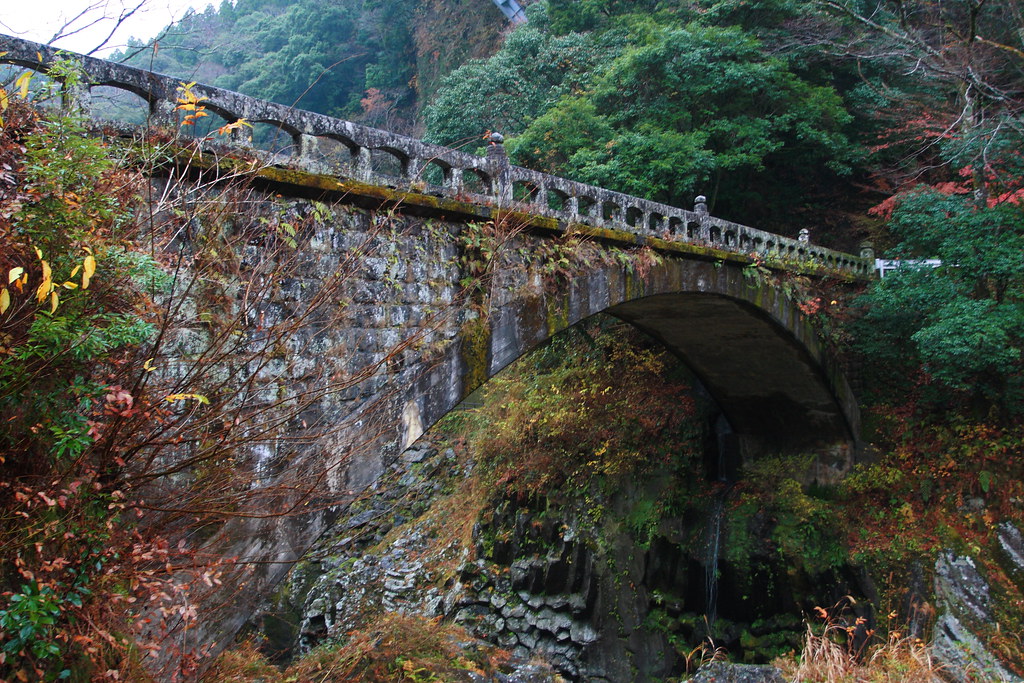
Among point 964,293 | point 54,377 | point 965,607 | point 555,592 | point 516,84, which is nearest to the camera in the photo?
point 54,377

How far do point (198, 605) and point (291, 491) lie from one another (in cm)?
79

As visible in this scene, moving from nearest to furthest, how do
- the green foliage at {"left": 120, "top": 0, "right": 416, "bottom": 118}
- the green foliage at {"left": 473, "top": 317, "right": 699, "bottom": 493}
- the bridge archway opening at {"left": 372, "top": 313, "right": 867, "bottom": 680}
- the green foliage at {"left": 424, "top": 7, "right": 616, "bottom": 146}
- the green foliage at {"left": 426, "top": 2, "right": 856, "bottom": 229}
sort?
the bridge archway opening at {"left": 372, "top": 313, "right": 867, "bottom": 680}, the green foliage at {"left": 473, "top": 317, "right": 699, "bottom": 493}, the green foliage at {"left": 426, "top": 2, "right": 856, "bottom": 229}, the green foliage at {"left": 424, "top": 7, "right": 616, "bottom": 146}, the green foliage at {"left": 120, "top": 0, "right": 416, "bottom": 118}

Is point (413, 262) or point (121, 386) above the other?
point (413, 262)

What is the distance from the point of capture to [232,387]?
3.66 meters

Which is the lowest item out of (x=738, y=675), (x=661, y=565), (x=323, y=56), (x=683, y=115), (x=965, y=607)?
(x=661, y=565)

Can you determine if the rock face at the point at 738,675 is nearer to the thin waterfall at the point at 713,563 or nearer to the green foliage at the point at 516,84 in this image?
the thin waterfall at the point at 713,563

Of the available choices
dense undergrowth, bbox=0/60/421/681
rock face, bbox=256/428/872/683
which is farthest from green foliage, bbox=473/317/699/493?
dense undergrowth, bbox=0/60/421/681

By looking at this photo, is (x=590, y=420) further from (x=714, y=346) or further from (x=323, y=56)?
(x=323, y=56)

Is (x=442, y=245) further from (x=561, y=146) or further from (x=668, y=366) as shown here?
(x=561, y=146)

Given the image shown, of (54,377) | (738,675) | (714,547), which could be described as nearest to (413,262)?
(54,377)

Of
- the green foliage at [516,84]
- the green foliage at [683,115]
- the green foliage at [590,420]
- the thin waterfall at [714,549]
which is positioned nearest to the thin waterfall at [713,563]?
the thin waterfall at [714,549]

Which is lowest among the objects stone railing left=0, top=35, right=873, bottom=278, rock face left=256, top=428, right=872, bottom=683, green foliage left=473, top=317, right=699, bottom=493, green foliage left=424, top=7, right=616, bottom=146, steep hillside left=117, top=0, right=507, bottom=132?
rock face left=256, top=428, right=872, bottom=683

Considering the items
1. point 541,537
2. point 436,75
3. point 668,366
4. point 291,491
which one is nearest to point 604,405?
point 668,366

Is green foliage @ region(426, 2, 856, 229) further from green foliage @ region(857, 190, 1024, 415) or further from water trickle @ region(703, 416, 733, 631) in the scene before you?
water trickle @ region(703, 416, 733, 631)
